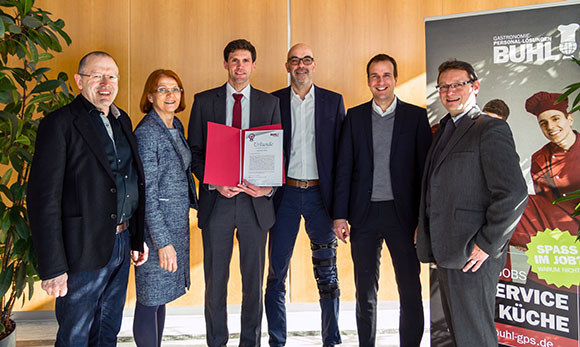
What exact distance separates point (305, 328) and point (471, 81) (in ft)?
7.70

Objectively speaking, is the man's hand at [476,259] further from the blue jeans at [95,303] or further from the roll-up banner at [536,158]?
the blue jeans at [95,303]

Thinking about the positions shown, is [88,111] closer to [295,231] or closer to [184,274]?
[184,274]

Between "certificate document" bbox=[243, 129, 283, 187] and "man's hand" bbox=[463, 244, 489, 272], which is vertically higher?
"certificate document" bbox=[243, 129, 283, 187]

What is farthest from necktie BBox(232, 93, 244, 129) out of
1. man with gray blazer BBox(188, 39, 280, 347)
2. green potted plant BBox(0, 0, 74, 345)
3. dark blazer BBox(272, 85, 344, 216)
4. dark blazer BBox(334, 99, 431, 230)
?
green potted plant BBox(0, 0, 74, 345)

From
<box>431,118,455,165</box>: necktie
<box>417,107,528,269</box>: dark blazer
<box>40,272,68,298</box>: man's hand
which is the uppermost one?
<box>431,118,455,165</box>: necktie

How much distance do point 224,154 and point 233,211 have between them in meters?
0.36

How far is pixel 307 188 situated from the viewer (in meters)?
2.66

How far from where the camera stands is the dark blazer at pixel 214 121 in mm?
2449

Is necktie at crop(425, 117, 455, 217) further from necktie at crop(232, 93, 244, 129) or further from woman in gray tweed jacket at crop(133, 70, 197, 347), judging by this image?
woman in gray tweed jacket at crop(133, 70, 197, 347)

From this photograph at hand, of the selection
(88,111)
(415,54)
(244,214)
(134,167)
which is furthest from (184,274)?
(415,54)

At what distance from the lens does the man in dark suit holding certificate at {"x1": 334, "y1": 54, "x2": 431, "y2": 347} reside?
7.76 feet

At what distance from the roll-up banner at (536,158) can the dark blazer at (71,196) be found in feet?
6.96

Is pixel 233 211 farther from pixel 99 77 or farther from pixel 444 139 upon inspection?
pixel 444 139

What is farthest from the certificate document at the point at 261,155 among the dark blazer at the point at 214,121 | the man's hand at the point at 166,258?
the man's hand at the point at 166,258
